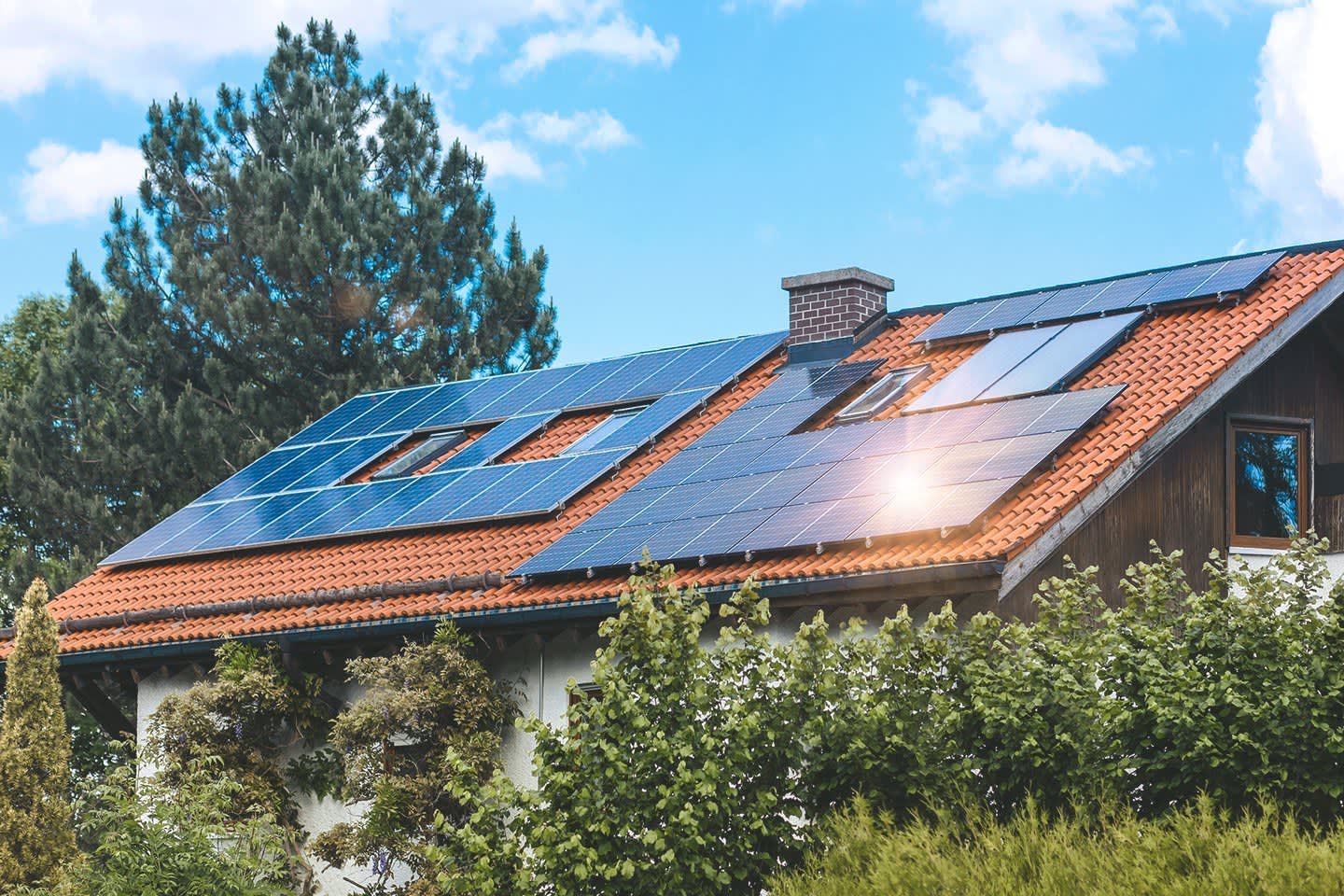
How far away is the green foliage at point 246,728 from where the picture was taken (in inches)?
742

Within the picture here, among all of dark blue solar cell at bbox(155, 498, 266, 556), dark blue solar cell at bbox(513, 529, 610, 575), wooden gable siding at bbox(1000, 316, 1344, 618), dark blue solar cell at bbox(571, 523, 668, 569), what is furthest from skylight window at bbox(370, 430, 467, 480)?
wooden gable siding at bbox(1000, 316, 1344, 618)

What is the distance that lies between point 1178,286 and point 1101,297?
2.96 ft

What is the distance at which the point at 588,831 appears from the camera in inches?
499

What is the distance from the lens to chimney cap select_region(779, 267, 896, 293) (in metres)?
22.9

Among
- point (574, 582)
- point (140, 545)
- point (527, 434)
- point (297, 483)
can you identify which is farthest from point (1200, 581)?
point (140, 545)

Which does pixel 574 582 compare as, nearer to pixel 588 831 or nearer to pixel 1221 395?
pixel 588 831

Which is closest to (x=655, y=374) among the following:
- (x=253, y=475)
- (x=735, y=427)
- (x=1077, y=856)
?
(x=735, y=427)

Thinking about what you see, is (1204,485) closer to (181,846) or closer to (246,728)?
(246,728)

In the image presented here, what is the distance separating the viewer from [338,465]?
2492 centimetres

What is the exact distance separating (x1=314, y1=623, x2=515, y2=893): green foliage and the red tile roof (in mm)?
695

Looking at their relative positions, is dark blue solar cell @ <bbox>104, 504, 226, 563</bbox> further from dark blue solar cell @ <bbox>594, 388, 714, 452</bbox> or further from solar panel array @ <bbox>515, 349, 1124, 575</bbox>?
solar panel array @ <bbox>515, 349, 1124, 575</bbox>

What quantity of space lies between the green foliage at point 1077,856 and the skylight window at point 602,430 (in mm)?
10455

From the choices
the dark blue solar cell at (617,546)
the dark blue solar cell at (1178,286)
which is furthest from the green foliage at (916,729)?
the dark blue solar cell at (1178,286)

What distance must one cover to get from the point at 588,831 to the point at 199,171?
3291 cm
